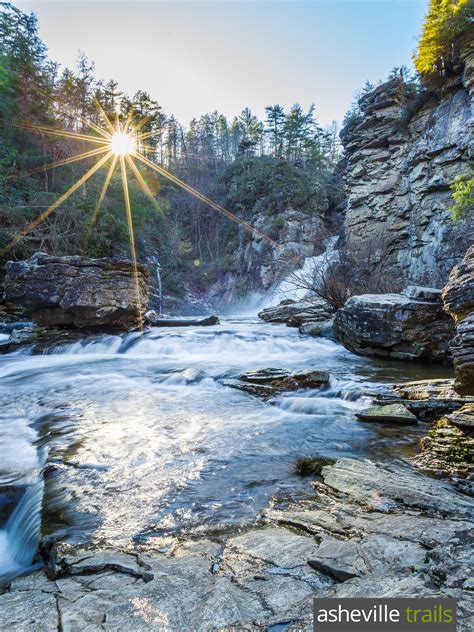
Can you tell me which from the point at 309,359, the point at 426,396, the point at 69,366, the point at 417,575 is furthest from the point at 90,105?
the point at 417,575

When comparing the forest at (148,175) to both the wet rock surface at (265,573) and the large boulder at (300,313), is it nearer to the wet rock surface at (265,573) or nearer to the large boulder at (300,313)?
the large boulder at (300,313)

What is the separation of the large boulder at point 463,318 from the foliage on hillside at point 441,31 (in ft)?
50.6

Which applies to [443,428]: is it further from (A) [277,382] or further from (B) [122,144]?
(B) [122,144]

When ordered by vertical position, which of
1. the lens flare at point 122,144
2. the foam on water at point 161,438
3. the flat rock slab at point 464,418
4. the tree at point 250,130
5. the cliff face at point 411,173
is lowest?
the foam on water at point 161,438

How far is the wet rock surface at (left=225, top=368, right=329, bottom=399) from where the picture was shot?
254 inches

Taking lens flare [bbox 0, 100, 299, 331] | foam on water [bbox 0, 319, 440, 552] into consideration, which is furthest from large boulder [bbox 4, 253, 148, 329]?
foam on water [bbox 0, 319, 440, 552]

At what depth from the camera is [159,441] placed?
426 cm

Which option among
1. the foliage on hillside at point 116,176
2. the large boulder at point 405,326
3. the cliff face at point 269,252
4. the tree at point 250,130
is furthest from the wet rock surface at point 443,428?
the tree at point 250,130

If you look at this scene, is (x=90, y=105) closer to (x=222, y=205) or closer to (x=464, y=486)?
(x=222, y=205)

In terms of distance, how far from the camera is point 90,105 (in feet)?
80.2

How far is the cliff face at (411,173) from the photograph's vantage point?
15.9 m

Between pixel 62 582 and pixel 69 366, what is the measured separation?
818 cm

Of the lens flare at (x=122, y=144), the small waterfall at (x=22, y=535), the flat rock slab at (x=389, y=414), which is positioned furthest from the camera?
the lens flare at (x=122, y=144)

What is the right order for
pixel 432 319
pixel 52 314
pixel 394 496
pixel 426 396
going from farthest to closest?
1. pixel 52 314
2. pixel 432 319
3. pixel 426 396
4. pixel 394 496
